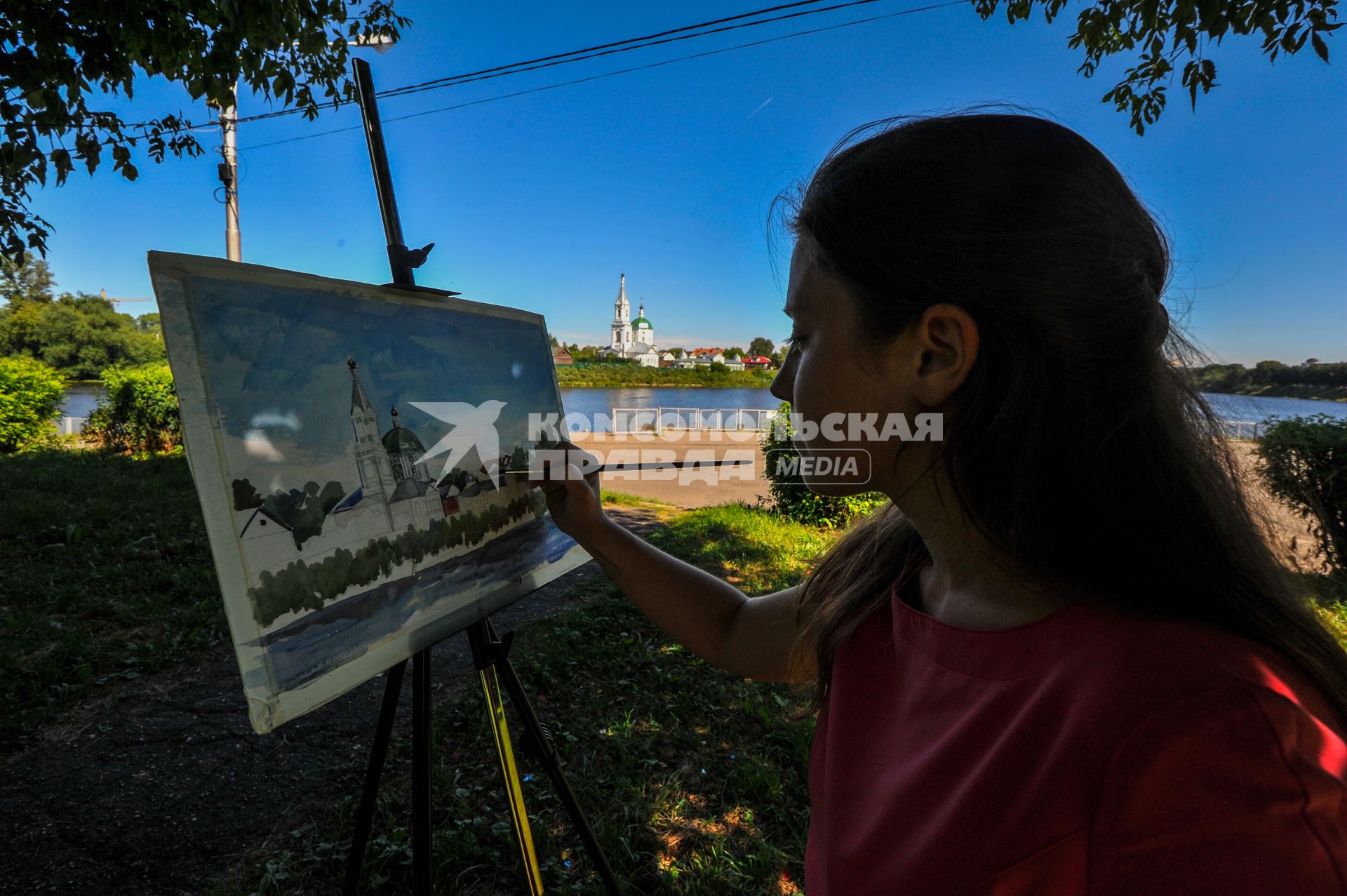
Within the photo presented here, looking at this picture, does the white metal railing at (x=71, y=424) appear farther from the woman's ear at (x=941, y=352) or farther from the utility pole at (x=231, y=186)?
the woman's ear at (x=941, y=352)

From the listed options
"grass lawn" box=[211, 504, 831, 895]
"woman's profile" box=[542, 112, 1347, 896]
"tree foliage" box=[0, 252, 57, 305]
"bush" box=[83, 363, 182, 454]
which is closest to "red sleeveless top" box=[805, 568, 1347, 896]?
"woman's profile" box=[542, 112, 1347, 896]

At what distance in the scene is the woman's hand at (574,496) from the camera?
5.22 feet

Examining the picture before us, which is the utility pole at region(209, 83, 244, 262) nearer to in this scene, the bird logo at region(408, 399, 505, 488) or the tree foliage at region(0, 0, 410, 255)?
the tree foliage at region(0, 0, 410, 255)

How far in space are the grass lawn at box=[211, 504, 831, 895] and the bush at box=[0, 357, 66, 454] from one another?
1125 cm

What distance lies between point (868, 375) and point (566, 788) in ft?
4.52

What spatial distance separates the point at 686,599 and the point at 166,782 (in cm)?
258

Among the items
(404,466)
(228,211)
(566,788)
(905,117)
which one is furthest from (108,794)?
(228,211)

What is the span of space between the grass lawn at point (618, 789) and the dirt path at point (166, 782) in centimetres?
21

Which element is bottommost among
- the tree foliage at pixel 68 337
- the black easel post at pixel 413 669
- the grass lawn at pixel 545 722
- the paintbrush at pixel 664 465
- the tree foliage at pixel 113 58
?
the paintbrush at pixel 664 465

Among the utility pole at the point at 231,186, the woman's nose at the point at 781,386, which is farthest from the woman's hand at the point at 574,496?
the utility pole at the point at 231,186

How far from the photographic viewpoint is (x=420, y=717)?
140 centimetres

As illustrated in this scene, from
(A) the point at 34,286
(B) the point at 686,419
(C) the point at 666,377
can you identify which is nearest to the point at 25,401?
(B) the point at 686,419

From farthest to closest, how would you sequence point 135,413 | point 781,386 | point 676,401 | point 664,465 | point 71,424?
point 676,401 < point 664,465 < point 71,424 < point 135,413 < point 781,386

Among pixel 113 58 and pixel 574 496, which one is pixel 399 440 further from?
pixel 113 58
